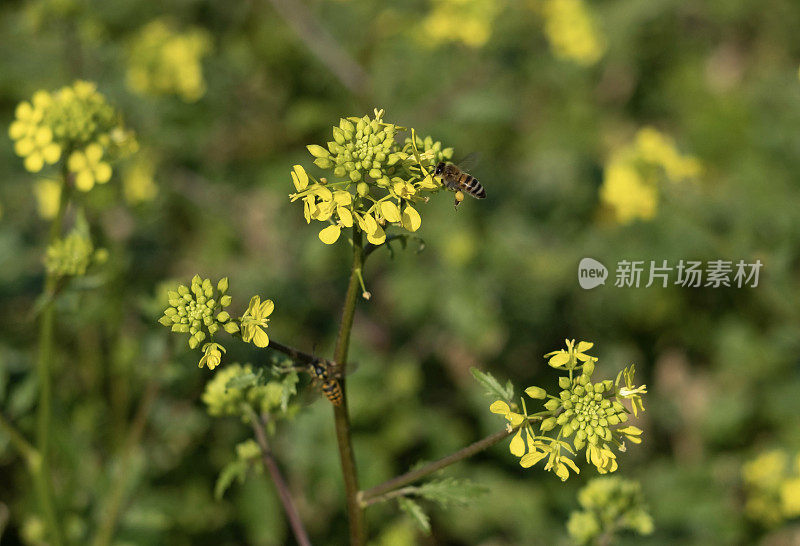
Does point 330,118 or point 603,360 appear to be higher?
point 330,118

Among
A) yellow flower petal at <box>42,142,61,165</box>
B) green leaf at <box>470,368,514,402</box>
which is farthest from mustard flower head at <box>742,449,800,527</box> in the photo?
yellow flower petal at <box>42,142,61,165</box>

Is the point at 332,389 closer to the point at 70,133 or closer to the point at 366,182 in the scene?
the point at 366,182

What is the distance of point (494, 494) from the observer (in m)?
4.05

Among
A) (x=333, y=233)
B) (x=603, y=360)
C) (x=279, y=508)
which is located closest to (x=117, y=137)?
(x=333, y=233)

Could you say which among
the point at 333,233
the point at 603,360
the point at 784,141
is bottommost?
the point at 333,233

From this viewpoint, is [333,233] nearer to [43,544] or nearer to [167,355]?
[167,355]

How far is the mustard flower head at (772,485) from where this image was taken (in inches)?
157

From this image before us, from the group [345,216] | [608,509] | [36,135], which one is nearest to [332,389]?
[345,216]

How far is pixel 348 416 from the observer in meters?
1.92

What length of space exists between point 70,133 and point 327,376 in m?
1.45

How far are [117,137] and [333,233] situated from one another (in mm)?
1412

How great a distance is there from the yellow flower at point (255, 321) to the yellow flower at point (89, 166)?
3.83 feet

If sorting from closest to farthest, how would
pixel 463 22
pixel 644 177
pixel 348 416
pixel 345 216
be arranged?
pixel 345 216, pixel 348 416, pixel 644 177, pixel 463 22

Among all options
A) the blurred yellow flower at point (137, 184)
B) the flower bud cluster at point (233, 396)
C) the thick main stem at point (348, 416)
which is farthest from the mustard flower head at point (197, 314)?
the blurred yellow flower at point (137, 184)
